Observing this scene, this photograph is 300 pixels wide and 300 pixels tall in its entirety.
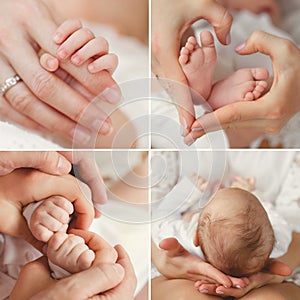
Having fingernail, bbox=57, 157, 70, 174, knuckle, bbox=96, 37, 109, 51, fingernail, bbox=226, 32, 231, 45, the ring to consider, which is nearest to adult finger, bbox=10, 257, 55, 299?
fingernail, bbox=57, 157, 70, 174

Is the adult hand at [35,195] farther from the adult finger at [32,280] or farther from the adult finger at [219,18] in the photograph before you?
the adult finger at [219,18]

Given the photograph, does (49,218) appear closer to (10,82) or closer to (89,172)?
(89,172)

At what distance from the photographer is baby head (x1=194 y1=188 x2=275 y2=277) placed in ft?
4.58

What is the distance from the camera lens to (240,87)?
1.44m

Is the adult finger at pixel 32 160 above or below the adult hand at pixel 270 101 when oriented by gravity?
below

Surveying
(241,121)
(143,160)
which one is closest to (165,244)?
(143,160)

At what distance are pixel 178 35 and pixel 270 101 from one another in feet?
0.90

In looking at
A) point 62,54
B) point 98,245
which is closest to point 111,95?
point 62,54

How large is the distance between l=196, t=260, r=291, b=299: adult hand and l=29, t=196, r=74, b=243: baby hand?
14.3 inches

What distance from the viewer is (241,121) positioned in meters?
1.44

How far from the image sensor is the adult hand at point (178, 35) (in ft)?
4.70

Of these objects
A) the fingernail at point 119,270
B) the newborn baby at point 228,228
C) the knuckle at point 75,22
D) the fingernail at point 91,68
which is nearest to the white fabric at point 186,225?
the newborn baby at point 228,228

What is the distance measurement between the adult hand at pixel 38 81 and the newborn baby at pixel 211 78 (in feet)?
0.64

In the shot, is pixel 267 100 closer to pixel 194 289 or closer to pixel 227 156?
pixel 227 156
